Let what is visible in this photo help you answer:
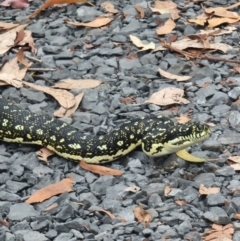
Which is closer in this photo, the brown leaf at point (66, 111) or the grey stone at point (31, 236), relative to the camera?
the grey stone at point (31, 236)

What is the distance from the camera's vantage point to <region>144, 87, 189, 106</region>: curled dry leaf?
791cm

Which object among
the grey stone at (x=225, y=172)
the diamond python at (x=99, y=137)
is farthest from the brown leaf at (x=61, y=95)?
the grey stone at (x=225, y=172)

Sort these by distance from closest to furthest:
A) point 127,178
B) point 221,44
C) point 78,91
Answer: point 127,178 → point 78,91 → point 221,44

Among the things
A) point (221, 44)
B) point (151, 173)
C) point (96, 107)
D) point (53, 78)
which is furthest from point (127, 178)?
point (221, 44)

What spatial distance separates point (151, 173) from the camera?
22.6 ft

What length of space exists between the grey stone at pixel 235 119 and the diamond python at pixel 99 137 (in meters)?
0.69

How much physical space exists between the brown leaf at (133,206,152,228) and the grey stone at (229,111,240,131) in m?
1.64

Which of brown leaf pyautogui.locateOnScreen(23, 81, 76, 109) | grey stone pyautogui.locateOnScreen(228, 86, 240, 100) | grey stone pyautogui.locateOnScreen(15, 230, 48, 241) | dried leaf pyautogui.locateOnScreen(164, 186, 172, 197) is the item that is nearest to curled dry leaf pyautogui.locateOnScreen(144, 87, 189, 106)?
grey stone pyautogui.locateOnScreen(228, 86, 240, 100)

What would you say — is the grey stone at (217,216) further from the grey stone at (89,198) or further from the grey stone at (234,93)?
the grey stone at (234,93)

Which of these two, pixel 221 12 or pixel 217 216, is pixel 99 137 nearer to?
pixel 217 216

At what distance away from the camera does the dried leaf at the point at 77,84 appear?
823 cm

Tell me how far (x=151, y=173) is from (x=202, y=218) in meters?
0.82

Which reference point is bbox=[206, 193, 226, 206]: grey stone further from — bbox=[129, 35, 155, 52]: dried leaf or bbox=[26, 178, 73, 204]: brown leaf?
bbox=[129, 35, 155, 52]: dried leaf

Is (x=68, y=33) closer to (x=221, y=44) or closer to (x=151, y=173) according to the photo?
(x=221, y=44)
